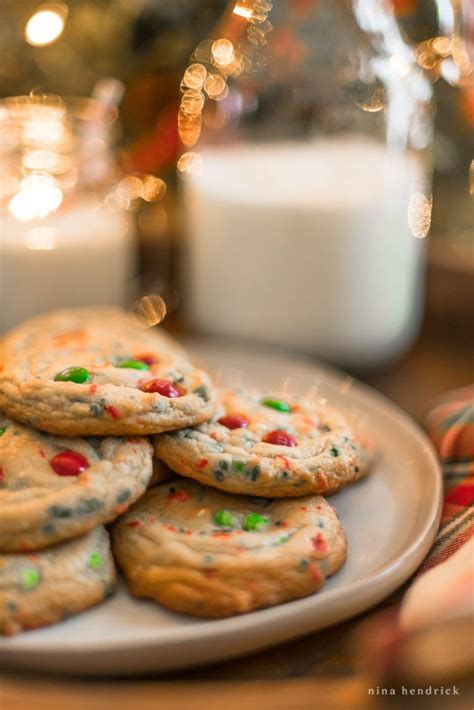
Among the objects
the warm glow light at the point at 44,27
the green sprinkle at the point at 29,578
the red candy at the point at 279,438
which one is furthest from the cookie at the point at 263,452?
the warm glow light at the point at 44,27

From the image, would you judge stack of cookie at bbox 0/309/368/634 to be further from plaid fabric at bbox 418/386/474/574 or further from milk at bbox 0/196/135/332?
milk at bbox 0/196/135/332

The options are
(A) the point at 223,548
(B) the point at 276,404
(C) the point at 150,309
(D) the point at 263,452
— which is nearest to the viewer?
(A) the point at 223,548

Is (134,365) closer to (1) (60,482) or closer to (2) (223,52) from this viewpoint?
(1) (60,482)

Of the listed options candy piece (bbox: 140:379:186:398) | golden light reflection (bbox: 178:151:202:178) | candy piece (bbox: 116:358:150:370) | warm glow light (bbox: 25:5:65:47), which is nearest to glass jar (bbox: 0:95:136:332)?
golden light reflection (bbox: 178:151:202:178)

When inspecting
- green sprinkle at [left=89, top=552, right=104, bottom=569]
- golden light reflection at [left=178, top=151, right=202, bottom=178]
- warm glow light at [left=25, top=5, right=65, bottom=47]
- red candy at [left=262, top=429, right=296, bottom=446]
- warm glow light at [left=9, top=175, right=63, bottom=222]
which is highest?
warm glow light at [left=25, top=5, right=65, bottom=47]

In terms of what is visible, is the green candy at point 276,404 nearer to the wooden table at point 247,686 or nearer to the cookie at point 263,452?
the cookie at point 263,452

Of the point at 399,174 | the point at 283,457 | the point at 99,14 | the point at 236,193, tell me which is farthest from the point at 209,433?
the point at 99,14

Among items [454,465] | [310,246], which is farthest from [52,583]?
[310,246]
